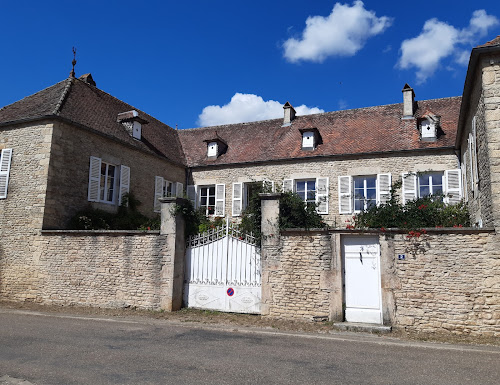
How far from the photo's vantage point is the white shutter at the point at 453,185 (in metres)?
12.1

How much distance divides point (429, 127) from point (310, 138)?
4.19m

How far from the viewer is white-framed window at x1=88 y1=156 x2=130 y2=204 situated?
12078mm

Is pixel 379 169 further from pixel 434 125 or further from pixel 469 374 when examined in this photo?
pixel 469 374

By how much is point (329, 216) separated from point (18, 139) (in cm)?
1037

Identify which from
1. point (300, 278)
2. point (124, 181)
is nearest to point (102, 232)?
point (124, 181)

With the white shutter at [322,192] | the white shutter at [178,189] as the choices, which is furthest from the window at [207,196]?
the white shutter at [322,192]

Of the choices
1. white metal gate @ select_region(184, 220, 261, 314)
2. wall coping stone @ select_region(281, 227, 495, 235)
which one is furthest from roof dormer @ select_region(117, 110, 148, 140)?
wall coping stone @ select_region(281, 227, 495, 235)

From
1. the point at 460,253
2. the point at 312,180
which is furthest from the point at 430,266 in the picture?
the point at 312,180

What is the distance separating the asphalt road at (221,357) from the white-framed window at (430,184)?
7237 mm

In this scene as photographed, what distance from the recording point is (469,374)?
4734mm

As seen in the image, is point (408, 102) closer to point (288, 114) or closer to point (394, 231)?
point (288, 114)

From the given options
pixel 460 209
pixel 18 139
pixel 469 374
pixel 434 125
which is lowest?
pixel 469 374

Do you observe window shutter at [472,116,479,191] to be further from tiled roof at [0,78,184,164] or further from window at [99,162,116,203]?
window at [99,162,116,203]

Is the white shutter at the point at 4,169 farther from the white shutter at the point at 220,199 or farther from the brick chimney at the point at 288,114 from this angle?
the brick chimney at the point at 288,114
